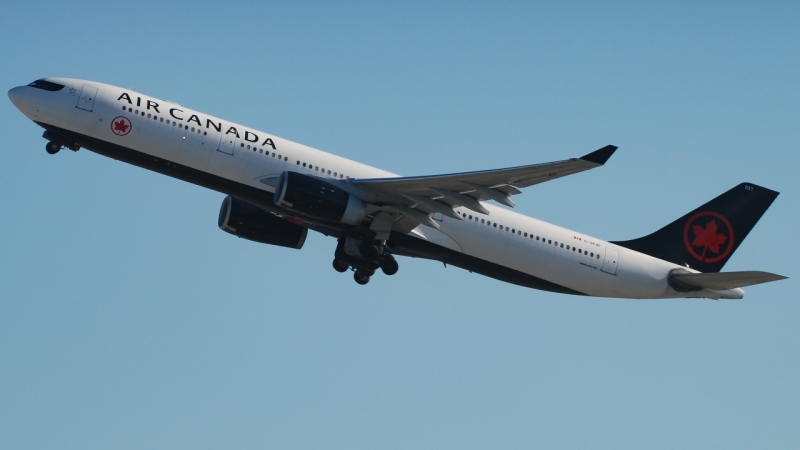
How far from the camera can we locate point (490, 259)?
3900 cm

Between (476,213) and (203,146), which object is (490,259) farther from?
(203,146)

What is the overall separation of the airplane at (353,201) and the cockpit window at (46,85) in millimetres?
38

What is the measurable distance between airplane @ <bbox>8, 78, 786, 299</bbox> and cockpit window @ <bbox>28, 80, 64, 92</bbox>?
0.12 feet

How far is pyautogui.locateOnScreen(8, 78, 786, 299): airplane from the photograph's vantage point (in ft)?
118

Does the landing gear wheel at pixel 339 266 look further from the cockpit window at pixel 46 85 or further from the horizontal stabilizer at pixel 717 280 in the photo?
the horizontal stabilizer at pixel 717 280

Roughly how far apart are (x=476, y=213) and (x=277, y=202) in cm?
822

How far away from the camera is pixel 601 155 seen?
30500 millimetres

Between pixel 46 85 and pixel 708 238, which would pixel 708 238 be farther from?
pixel 46 85

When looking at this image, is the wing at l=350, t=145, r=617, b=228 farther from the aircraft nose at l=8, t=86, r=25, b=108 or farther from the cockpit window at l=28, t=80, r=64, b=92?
the aircraft nose at l=8, t=86, r=25, b=108

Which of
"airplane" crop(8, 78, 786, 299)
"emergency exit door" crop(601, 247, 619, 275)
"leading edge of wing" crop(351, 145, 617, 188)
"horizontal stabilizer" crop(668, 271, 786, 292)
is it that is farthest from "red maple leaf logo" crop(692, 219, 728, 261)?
"leading edge of wing" crop(351, 145, 617, 188)

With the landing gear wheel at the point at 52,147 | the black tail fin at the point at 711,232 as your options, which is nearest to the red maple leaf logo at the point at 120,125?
the landing gear wheel at the point at 52,147

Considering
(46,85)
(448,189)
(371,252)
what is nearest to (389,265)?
(371,252)

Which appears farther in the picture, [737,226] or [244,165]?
[737,226]

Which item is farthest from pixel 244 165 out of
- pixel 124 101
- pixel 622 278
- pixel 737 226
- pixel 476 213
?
pixel 737 226
